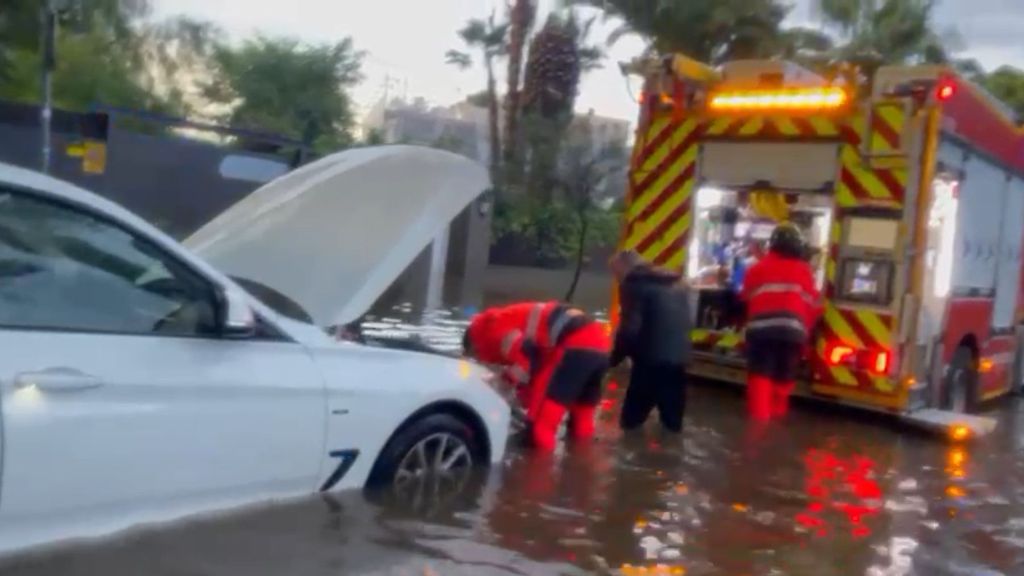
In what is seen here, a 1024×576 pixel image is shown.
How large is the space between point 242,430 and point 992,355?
8611mm

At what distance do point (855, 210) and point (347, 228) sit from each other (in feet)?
17.7

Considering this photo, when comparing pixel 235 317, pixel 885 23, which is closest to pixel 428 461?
pixel 235 317

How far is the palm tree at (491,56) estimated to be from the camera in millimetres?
30578

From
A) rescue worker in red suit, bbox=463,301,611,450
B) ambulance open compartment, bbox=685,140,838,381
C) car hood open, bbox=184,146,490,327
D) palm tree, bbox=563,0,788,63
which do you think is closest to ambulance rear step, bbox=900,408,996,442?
ambulance open compartment, bbox=685,140,838,381

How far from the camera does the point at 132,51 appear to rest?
33.3 meters

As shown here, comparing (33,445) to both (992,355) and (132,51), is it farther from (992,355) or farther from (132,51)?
(132,51)

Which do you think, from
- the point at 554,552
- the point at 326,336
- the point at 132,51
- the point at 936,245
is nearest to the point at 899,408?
the point at 936,245

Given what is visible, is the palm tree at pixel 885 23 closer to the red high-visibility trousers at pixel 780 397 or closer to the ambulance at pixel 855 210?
the ambulance at pixel 855 210

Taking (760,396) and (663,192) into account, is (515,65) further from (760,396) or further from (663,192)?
(760,396)

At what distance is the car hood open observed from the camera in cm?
577

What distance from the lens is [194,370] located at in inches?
196

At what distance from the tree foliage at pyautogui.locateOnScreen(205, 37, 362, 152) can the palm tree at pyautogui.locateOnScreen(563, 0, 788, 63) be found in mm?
9252

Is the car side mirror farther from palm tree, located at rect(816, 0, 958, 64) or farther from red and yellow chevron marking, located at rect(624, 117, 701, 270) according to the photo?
palm tree, located at rect(816, 0, 958, 64)

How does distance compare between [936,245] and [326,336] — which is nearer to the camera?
[326,336]
